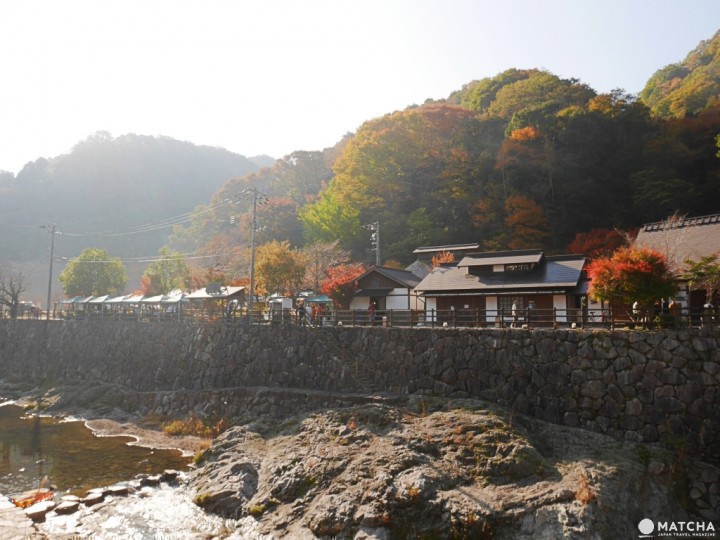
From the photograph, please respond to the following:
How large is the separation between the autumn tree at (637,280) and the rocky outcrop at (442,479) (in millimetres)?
4959

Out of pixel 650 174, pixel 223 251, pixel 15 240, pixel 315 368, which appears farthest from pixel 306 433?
pixel 15 240

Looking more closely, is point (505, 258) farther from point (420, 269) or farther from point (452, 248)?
point (452, 248)

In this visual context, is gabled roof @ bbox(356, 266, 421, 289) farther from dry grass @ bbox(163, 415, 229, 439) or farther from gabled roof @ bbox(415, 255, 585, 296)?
dry grass @ bbox(163, 415, 229, 439)

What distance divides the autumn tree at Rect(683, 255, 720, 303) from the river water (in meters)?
18.3

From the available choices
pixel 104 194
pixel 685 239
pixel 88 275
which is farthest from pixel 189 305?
pixel 104 194

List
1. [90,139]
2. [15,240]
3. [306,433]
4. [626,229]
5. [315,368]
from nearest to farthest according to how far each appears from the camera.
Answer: [306,433] → [315,368] → [626,229] → [15,240] → [90,139]

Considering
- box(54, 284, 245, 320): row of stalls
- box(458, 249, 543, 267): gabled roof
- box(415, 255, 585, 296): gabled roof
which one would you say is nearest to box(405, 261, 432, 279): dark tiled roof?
box(415, 255, 585, 296): gabled roof

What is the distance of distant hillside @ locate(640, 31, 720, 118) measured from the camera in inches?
1852

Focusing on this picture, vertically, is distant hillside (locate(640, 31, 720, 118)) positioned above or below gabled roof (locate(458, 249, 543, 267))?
above

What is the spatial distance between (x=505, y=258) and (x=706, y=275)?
32.2 ft

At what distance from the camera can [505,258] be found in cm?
2581

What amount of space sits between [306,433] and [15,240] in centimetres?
11209

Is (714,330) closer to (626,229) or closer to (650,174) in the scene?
(626,229)

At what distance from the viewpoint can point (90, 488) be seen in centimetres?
1574
